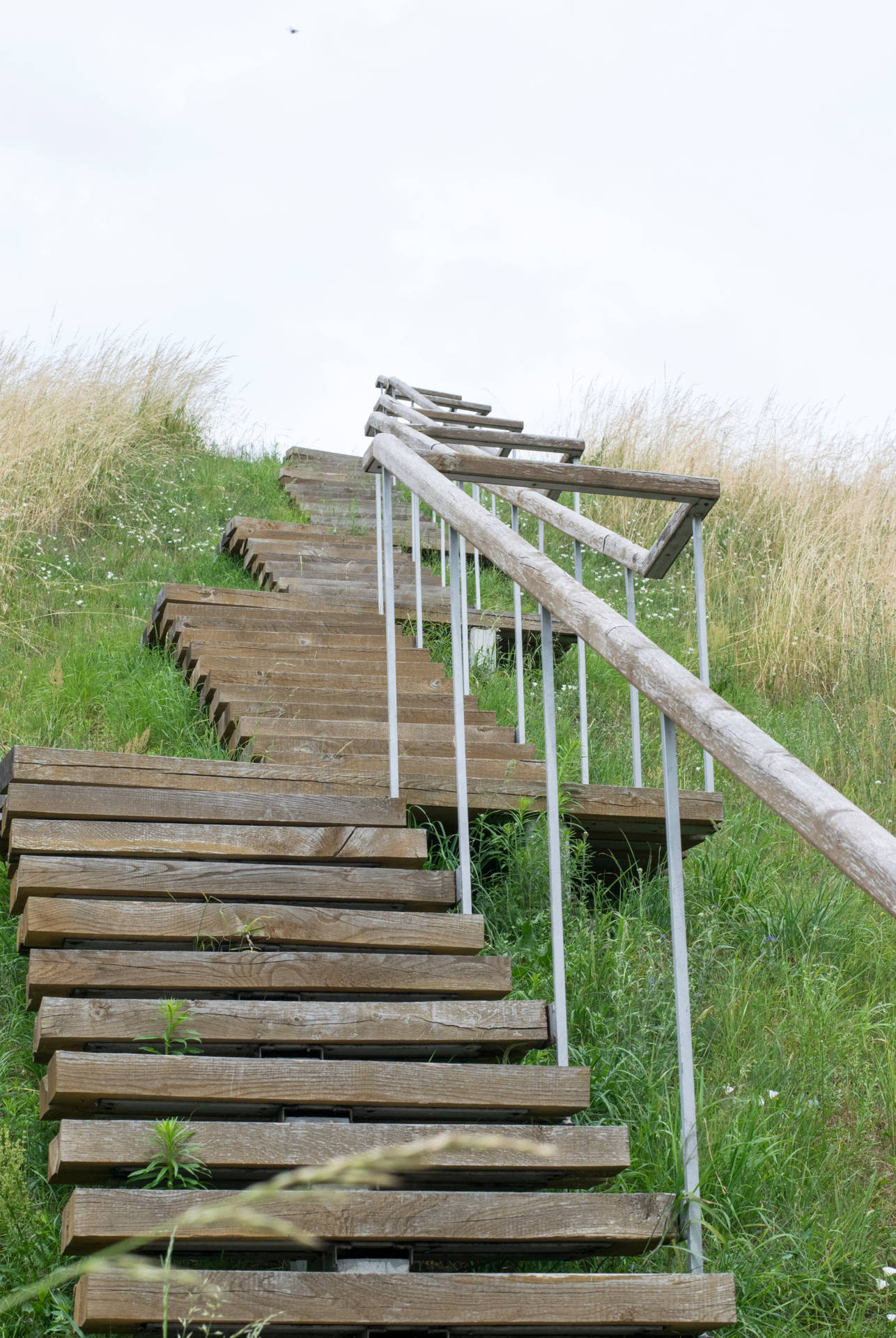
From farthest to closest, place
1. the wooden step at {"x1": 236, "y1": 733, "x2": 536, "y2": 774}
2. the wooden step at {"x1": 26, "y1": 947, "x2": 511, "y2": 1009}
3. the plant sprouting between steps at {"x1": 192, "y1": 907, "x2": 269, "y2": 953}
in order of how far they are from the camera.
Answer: the wooden step at {"x1": 236, "y1": 733, "x2": 536, "y2": 774} → the plant sprouting between steps at {"x1": 192, "y1": 907, "x2": 269, "y2": 953} → the wooden step at {"x1": 26, "y1": 947, "x2": 511, "y2": 1009}

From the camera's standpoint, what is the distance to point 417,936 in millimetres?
2543

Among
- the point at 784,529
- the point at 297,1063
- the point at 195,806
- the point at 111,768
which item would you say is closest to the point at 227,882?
the point at 195,806

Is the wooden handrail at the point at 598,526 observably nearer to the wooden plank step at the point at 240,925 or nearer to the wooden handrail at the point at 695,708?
the wooden handrail at the point at 695,708

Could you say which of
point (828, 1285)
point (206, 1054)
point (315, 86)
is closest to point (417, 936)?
point (206, 1054)

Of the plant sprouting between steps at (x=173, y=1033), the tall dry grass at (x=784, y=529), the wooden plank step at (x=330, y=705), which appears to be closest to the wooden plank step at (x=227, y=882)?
the plant sprouting between steps at (x=173, y=1033)

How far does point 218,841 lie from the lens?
2.69m

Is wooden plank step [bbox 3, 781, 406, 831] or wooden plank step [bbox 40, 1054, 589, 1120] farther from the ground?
wooden plank step [bbox 3, 781, 406, 831]

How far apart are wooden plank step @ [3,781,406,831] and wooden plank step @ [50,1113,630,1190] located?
2.78ft

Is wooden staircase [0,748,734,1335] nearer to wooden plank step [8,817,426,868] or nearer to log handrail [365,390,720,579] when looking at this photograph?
wooden plank step [8,817,426,868]

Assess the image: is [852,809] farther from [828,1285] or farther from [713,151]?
[713,151]

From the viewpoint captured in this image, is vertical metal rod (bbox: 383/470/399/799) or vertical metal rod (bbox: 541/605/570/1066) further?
vertical metal rod (bbox: 383/470/399/799)

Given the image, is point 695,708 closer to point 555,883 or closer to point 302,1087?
point 555,883

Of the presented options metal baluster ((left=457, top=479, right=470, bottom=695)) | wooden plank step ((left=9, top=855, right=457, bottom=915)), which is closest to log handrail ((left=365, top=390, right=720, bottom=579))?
metal baluster ((left=457, top=479, right=470, bottom=695))

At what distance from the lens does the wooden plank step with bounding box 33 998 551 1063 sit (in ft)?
6.95
